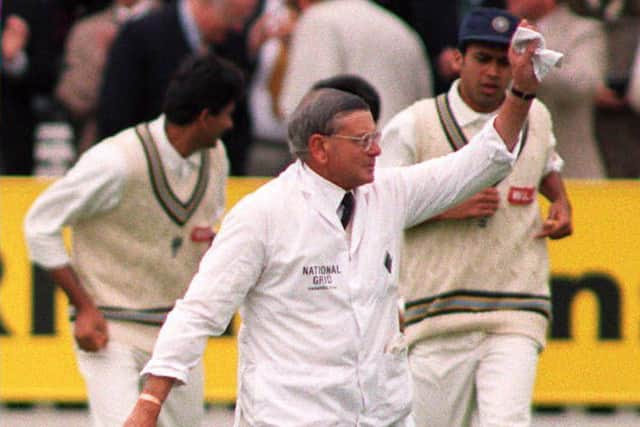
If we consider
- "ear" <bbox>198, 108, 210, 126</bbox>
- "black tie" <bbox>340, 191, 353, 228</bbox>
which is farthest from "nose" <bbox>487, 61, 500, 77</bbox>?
"black tie" <bbox>340, 191, 353, 228</bbox>

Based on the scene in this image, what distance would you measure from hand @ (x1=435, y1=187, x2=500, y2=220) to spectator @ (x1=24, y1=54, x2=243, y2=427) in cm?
103

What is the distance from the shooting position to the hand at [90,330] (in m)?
8.02

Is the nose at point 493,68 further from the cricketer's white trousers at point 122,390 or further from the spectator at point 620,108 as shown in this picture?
the spectator at point 620,108

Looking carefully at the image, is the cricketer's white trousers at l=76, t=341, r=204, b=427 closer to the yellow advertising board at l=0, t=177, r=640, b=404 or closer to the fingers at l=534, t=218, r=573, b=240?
the fingers at l=534, t=218, r=573, b=240

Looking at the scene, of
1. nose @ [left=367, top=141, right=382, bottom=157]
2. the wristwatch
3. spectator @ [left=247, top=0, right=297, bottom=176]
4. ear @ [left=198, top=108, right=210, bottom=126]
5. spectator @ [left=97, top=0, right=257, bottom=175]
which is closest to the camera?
the wristwatch

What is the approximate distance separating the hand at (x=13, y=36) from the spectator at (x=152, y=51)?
123 centimetres

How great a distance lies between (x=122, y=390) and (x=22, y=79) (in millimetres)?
4889

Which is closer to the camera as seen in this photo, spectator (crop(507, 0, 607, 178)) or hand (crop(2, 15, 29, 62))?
spectator (crop(507, 0, 607, 178))

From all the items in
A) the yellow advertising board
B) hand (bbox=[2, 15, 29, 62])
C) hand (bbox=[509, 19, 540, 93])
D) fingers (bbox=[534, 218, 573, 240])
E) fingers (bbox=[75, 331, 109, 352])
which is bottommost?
the yellow advertising board

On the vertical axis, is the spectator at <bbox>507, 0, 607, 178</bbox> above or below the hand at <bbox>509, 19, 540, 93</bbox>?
below

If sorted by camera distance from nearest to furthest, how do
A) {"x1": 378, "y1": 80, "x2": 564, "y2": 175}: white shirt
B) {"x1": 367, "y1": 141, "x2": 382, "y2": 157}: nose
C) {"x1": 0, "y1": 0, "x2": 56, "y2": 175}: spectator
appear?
{"x1": 367, "y1": 141, "x2": 382, "y2": 157}: nose → {"x1": 378, "y1": 80, "x2": 564, "y2": 175}: white shirt → {"x1": 0, "y1": 0, "x2": 56, "y2": 175}: spectator

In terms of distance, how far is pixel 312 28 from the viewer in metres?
11.3

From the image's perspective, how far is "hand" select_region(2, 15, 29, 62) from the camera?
1241cm

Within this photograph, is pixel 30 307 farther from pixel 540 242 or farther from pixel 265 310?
pixel 265 310
